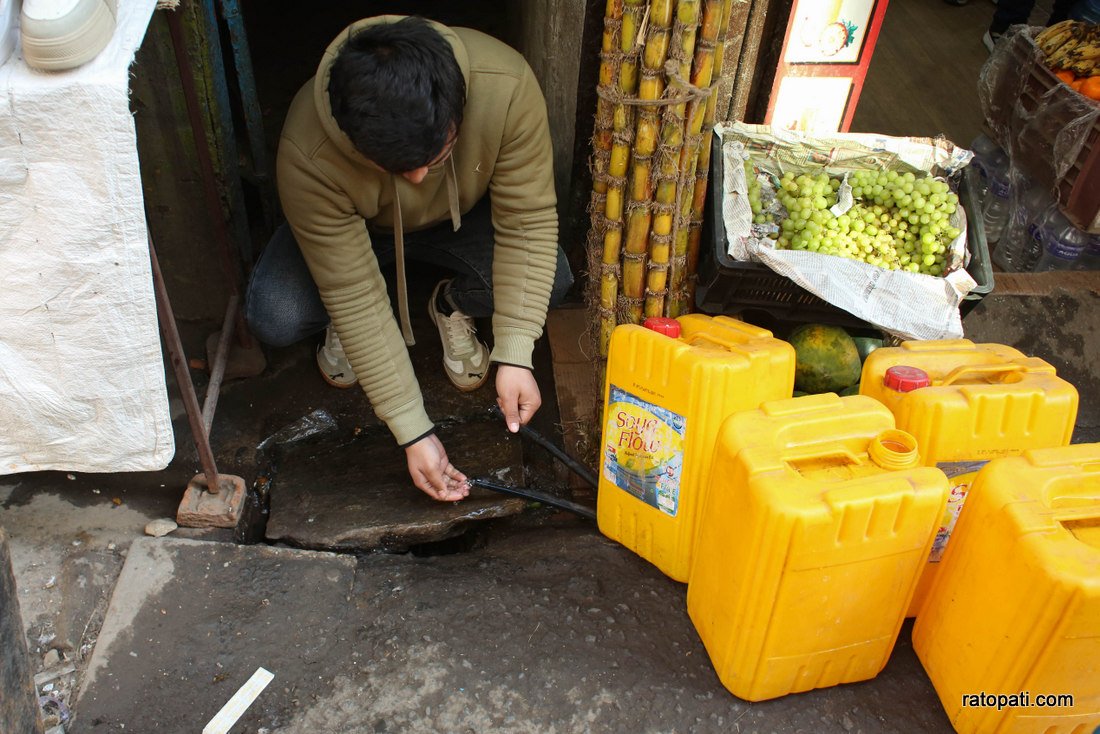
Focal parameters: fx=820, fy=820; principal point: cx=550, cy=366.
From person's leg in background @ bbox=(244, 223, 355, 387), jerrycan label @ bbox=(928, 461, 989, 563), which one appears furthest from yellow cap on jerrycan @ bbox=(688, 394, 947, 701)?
person's leg in background @ bbox=(244, 223, 355, 387)

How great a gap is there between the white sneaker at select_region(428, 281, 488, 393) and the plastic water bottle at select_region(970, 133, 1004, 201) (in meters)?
2.64

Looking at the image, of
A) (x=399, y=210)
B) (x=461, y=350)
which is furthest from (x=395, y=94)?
(x=461, y=350)

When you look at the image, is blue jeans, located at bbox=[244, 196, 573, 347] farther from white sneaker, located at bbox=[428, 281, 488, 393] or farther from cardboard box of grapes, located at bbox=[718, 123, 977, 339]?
cardboard box of grapes, located at bbox=[718, 123, 977, 339]

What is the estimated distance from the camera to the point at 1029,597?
1.65 meters

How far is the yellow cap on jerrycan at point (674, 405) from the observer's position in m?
2.10

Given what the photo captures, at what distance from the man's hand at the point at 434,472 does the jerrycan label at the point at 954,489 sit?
136 centimetres

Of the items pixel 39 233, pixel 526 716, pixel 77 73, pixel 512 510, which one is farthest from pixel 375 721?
pixel 77 73

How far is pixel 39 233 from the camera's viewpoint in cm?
165

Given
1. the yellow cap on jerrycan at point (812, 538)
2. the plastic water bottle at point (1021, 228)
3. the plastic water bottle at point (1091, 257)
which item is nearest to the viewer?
the yellow cap on jerrycan at point (812, 538)

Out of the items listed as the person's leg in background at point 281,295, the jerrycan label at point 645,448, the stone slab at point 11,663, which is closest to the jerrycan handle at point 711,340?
the jerrycan label at point 645,448

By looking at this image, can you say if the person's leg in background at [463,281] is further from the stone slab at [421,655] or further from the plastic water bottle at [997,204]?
the plastic water bottle at [997,204]

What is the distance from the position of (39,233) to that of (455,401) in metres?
1.69

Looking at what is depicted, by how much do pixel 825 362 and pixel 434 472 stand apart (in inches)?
51.4

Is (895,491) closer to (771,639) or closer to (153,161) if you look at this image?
(771,639)
